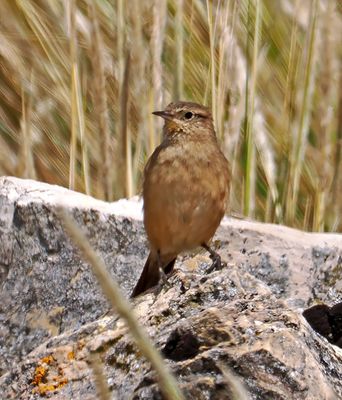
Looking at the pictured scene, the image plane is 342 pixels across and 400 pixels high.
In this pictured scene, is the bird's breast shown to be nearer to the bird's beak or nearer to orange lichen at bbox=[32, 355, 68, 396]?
the bird's beak

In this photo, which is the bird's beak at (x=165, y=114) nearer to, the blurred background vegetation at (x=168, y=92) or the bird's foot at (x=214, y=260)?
the blurred background vegetation at (x=168, y=92)

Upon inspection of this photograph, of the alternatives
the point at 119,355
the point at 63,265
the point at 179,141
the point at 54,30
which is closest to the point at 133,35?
the point at 179,141

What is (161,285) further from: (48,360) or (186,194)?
(186,194)

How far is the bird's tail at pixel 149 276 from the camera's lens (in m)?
3.41

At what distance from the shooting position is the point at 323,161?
13.5ft

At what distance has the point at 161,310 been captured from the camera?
A: 277cm

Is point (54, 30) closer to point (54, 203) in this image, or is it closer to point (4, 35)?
point (4, 35)

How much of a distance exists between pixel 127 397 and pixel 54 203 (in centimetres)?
124

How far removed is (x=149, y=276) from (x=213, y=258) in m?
0.30

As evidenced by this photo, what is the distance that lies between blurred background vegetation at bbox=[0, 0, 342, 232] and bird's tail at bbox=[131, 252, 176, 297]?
584 millimetres

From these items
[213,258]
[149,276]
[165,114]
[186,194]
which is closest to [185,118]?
[165,114]

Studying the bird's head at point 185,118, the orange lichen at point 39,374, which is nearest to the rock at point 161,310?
the orange lichen at point 39,374

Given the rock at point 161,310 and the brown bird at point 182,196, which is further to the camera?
the brown bird at point 182,196

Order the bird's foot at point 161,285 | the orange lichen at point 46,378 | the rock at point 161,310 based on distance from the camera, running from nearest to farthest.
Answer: the rock at point 161,310
the orange lichen at point 46,378
the bird's foot at point 161,285
